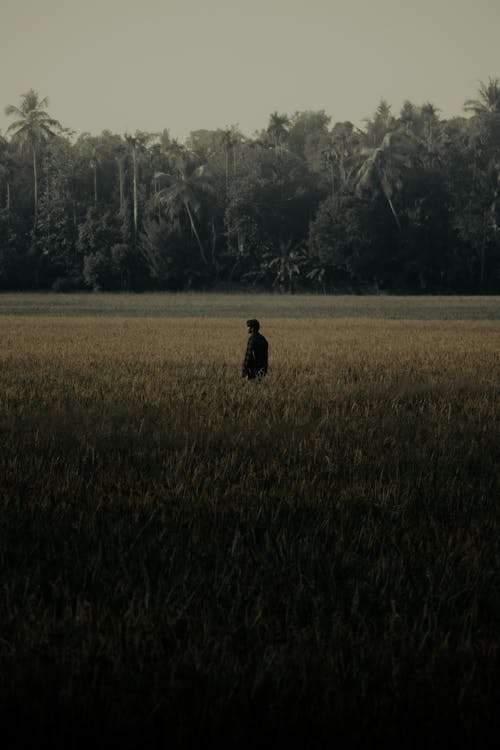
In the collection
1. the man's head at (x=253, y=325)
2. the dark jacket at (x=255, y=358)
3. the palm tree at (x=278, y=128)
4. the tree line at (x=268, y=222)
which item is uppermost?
the palm tree at (x=278, y=128)

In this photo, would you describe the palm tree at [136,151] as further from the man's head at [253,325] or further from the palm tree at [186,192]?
the man's head at [253,325]

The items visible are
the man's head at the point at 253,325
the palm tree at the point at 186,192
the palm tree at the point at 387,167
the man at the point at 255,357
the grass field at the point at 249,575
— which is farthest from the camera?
the palm tree at the point at 186,192

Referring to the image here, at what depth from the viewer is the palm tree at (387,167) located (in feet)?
172

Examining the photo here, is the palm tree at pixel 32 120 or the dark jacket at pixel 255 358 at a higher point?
the palm tree at pixel 32 120

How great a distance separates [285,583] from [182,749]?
1170mm

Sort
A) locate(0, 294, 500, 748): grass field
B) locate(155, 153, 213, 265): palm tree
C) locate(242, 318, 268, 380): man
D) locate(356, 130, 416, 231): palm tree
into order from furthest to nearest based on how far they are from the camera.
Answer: locate(155, 153, 213, 265): palm tree
locate(356, 130, 416, 231): palm tree
locate(242, 318, 268, 380): man
locate(0, 294, 500, 748): grass field

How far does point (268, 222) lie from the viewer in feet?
181

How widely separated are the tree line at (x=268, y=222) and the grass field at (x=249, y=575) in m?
45.9

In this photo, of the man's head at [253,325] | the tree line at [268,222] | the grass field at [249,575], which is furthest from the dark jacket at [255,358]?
the tree line at [268,222]

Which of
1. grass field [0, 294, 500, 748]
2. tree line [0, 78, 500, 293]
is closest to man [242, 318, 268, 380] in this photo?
grass field [0, 294, 500, 748]

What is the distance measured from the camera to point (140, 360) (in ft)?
45.8

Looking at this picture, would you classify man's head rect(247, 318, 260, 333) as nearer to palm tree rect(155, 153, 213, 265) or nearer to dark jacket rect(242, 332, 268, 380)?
dark jacket rect(242, 332, 268, 380)

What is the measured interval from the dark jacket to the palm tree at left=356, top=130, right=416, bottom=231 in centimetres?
4442

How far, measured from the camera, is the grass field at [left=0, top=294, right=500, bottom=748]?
220 centimetres
